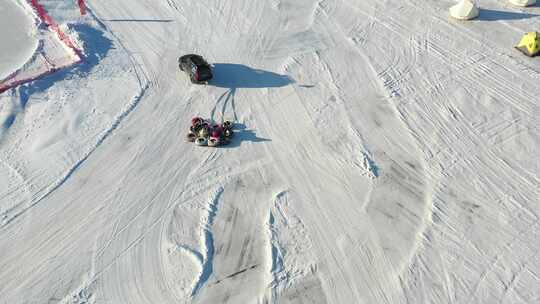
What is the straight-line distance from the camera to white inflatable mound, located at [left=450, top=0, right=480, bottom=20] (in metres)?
31.5

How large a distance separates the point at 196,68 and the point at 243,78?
2.69 m

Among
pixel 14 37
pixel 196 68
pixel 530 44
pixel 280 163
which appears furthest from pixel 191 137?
pixel 530 44

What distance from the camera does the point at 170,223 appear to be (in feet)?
70.5

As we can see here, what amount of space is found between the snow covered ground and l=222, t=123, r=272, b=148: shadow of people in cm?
8

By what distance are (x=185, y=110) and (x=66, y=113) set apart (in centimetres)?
595

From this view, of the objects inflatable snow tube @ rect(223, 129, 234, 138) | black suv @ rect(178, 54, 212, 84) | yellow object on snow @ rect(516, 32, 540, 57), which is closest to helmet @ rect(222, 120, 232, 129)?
inflatable snow tube @ rect(223, 129, 234, 138)

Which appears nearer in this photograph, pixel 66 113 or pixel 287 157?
pixel 287 157

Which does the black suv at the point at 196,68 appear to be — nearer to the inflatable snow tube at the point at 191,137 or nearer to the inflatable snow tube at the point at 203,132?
the inflatable snow tube at the point at 191,137

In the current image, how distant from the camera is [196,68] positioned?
2697cm

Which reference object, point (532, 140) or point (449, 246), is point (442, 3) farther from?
point (449, 246)

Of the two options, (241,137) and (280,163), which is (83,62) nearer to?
(241,137)

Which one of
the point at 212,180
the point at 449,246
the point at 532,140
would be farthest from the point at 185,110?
the point at 532,140

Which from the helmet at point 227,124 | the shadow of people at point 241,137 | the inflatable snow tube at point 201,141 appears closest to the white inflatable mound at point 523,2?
the shadow of people at point 241,137

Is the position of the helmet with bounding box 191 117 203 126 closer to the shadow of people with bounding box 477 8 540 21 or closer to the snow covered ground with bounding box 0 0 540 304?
the snow covered ground with bounding box 0 0 540 304
